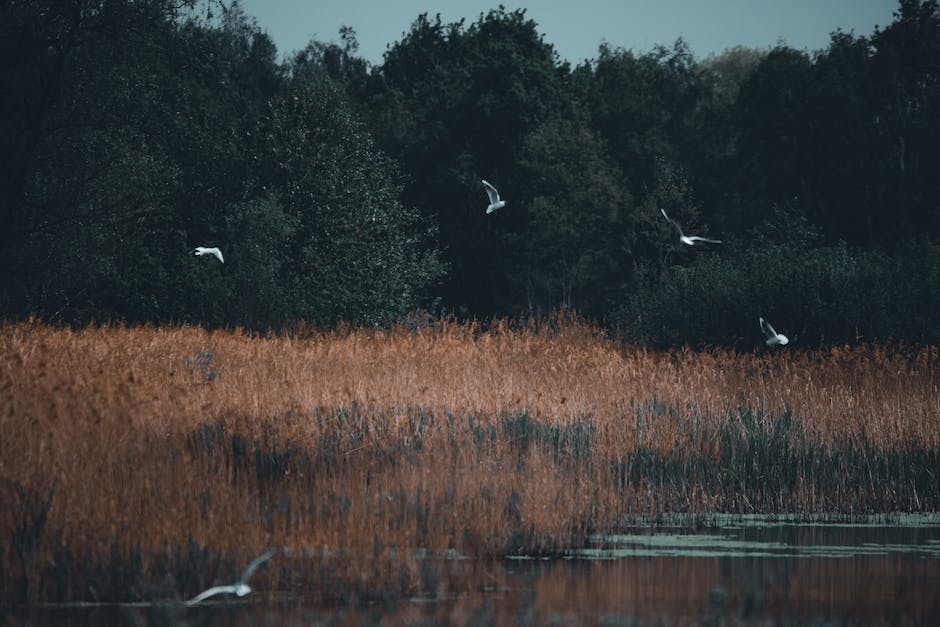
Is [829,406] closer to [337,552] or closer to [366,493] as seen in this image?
[366,493]

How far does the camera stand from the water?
7.92 m

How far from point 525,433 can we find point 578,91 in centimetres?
4103

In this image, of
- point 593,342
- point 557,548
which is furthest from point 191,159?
point 557,548

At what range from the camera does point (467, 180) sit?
47562 millimetres

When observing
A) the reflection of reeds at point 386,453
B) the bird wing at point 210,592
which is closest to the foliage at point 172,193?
the reflection of reeds at point 386,453

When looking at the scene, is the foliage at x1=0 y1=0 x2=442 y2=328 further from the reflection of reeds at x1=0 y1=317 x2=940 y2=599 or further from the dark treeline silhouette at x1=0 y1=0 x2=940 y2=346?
the reflection of reeds at x1=0 y1=317 x2=940 y2=599

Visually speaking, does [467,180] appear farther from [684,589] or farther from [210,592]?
[210,592]

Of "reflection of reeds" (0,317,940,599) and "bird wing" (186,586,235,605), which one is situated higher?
"reflection of reeds" (0,317,940,599)

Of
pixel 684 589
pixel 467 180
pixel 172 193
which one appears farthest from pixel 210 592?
pixel 467 180

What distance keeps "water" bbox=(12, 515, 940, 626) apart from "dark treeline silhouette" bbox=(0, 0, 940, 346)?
13039mm

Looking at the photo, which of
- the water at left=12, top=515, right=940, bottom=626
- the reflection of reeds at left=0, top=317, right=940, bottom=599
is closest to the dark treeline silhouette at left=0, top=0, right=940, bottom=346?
the reflection of reeds at left=0, top=317, right=940, bottom=599

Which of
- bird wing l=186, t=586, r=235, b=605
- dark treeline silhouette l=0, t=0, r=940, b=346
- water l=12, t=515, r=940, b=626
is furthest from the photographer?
dark treeline silhouette l=0, t=0, r=940, b=346

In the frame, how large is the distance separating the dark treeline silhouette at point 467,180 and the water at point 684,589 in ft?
42.8

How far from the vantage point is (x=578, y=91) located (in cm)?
5288
